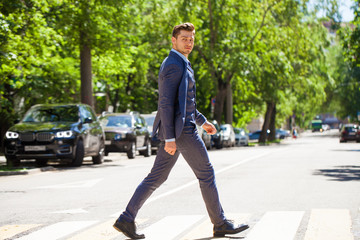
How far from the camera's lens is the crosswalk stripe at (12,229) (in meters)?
6.88

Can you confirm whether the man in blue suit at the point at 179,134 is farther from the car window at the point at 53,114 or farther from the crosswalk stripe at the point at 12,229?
the car window at the point at 53,114

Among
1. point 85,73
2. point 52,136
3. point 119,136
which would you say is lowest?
point 119,136

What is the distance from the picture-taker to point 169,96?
6.14 m

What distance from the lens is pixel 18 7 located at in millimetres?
19703

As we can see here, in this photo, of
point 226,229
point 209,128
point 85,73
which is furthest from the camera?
point 85,73

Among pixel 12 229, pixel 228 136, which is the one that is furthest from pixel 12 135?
pixel 228 136

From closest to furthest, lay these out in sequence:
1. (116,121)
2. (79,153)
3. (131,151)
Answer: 1. (79,153)
2. (131,151)
3. (116,121)

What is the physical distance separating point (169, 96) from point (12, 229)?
8.08 feet

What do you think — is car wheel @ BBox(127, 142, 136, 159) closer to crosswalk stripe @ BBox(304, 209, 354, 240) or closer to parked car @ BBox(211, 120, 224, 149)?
parked car @ BBox(211, 120, 224, 149)

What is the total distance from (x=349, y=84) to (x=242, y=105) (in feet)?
61.6

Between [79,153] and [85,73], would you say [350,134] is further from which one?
[79,153]

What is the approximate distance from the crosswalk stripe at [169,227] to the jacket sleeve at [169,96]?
1.10 metres

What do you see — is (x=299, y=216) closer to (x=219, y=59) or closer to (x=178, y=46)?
(x=178, y=46)

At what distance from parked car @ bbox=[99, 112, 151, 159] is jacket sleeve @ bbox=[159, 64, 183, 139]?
18134 millimetres
